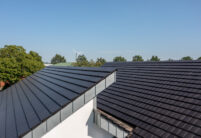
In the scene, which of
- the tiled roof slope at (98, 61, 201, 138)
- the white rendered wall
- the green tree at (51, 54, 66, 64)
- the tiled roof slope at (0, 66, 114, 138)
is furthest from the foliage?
the green tree at (51, 54, 66, 64)

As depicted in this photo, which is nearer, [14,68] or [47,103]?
[47,103]

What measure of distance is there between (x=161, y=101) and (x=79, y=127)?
305 centimetres

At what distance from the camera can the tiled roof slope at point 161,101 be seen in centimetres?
356

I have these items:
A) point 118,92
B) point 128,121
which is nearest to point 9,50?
point 118,92

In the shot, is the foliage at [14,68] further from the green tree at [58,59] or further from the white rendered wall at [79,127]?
the green tree at [58,59]

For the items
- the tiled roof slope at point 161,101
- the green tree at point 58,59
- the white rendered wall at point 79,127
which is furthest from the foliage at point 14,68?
the green tree at point 58,59

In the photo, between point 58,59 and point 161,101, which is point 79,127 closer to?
point 161,101

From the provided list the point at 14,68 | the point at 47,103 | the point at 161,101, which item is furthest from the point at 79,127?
the point at 14,68

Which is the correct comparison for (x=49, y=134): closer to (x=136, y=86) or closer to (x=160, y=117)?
(x=160, y=117)

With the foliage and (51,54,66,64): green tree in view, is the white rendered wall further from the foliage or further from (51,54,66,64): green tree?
(51,54,66,64): green tree

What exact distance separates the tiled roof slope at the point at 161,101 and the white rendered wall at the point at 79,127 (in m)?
1.17

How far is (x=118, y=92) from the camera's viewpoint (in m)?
6.57

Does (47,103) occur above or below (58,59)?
below

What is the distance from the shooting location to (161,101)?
4.72 m
